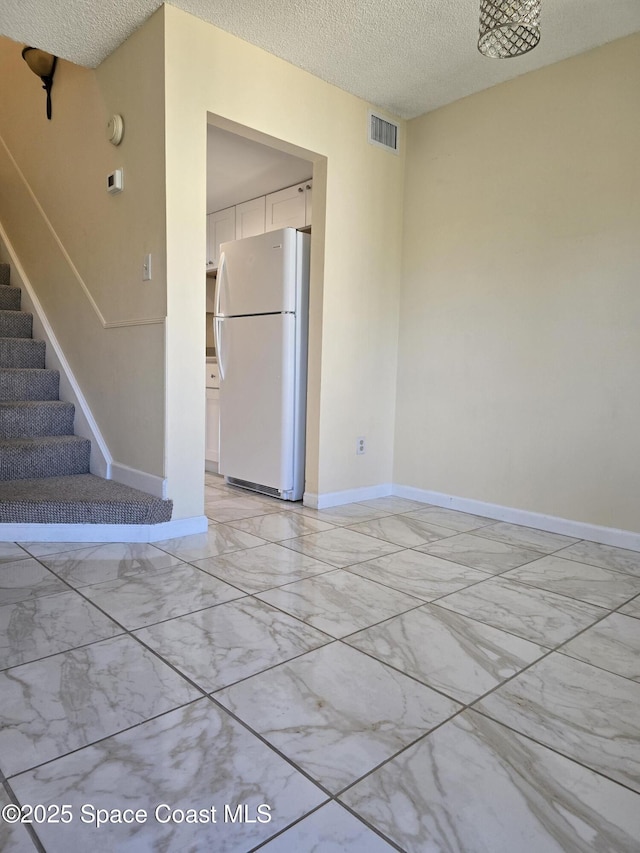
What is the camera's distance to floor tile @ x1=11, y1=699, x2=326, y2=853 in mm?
912

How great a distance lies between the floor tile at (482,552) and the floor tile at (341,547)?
0.68 feet

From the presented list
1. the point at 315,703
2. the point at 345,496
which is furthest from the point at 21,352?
the point at 315,703

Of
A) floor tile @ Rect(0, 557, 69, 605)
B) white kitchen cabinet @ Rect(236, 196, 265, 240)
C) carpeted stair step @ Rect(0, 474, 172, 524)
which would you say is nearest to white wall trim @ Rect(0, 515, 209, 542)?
carpeted stair step @ Rect(0, 474, 172, 524)

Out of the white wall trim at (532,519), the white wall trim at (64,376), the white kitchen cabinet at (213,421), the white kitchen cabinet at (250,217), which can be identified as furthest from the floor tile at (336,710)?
Answer: the white kitchen cabinet at (250,217)

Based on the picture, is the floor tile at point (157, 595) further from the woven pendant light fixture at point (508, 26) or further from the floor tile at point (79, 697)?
the woven pendant light fixture at point (508, 26)

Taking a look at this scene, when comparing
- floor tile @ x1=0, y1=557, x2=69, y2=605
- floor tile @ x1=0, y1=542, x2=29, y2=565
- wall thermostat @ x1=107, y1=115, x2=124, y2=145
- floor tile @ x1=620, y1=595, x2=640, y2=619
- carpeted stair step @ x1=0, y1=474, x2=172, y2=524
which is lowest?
floor tile @ x1=620, y1=595, x2=640, y2=619

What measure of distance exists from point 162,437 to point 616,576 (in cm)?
202

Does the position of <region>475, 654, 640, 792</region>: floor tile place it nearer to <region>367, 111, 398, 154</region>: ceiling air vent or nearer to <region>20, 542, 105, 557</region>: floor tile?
<region>20, 542, 105, 557</region>: floor tile

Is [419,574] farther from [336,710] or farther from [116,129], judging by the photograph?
[116,129]

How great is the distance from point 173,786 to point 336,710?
40cm

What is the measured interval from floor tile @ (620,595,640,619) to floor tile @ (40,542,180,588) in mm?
1660

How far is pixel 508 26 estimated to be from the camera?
5.25 ft

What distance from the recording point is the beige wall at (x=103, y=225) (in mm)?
2512

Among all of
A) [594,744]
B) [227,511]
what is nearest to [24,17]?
[227,511]
